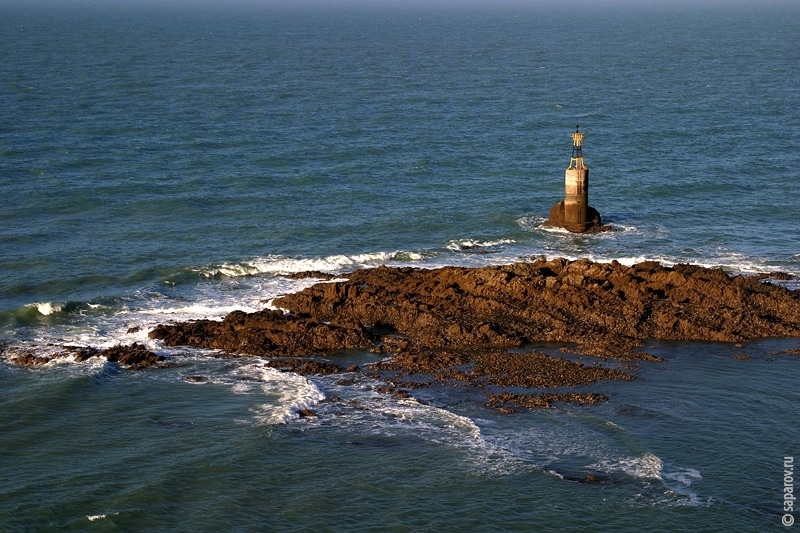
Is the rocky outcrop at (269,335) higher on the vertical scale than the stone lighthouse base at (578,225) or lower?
lower

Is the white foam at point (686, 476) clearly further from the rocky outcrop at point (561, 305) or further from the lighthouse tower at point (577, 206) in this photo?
the lighthouse tower at point (577, 206)

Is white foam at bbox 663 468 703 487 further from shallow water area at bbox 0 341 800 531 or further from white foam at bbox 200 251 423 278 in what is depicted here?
white foam at bbox 200 251 423 278

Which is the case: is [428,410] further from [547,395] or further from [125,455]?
[125,455]

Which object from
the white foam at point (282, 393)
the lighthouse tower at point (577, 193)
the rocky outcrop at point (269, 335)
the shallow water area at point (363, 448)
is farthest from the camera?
the lighthouse tower at point (577, 193)

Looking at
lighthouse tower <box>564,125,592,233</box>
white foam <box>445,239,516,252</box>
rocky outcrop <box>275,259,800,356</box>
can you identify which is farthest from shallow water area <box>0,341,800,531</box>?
lighthouse tower <box>564,125,592,233</box>

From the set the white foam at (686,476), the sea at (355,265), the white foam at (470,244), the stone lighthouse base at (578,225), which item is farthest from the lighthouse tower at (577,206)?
the white foam at (686,476)

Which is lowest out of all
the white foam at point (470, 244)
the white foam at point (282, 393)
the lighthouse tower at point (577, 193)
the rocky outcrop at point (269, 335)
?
the white foam at point (282, 393)

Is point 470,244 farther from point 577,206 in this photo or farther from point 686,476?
point 686,476

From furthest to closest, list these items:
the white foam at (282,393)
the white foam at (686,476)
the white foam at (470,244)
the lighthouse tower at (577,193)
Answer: the lighthouse tower at (577,193) < the white foam at (470,244) < the white foam at (282,393) < the white foam at (686,476)
